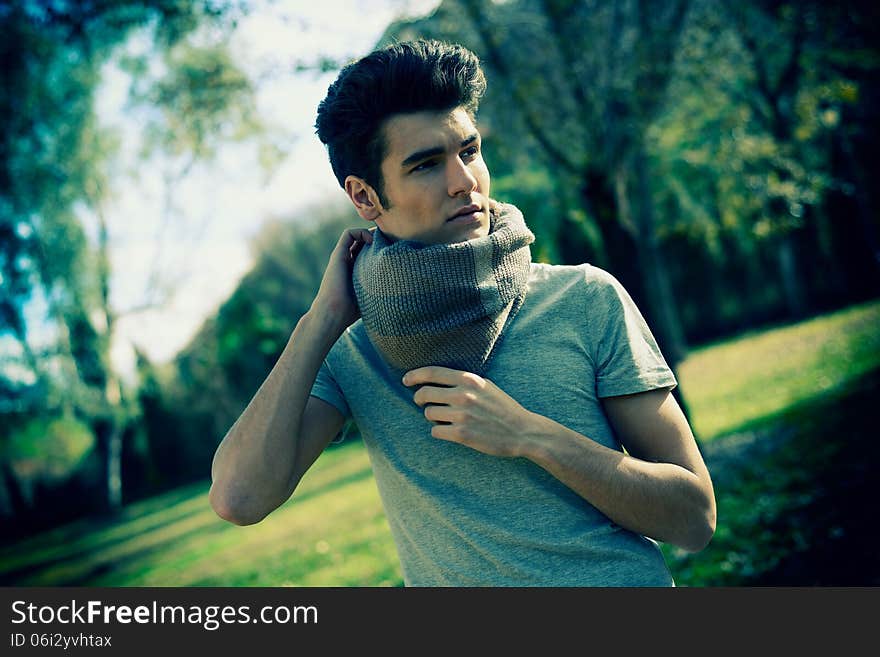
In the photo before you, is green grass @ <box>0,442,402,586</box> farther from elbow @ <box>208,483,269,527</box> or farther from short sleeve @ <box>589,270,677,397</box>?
short sleeve @ <box>589,270,677,397</box>

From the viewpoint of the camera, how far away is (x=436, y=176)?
1562 millimetres

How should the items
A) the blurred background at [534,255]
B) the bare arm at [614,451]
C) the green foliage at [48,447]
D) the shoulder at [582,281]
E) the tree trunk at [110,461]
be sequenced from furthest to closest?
the tree trunk at [110,461] < the green foliage at [48,447] < the blurred background at [534,255] < the shoulder at [582,281] < the bare arm at [614,451]

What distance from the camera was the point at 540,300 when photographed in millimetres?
1562

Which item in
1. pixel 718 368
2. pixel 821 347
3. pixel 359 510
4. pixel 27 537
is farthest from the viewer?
pixel 27 537

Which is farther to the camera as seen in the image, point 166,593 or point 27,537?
point 27,537

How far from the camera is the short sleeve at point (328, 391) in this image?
64.5 inches

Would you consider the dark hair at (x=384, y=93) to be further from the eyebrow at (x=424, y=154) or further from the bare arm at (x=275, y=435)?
the bare arm at (x=275, y=435)

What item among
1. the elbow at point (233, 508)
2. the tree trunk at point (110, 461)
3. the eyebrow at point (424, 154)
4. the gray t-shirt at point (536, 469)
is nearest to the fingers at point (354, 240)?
the eyebrow at point (424, 154)

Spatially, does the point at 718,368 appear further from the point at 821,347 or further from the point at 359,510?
the point at 359,510

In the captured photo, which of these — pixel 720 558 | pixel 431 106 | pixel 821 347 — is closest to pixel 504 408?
pixel 431 106

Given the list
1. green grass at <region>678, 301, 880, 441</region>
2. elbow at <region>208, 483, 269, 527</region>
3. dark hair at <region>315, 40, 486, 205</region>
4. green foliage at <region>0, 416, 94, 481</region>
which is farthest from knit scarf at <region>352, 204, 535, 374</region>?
green foliage at <region>0, 416, 94, 481</region>

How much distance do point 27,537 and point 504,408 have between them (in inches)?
699

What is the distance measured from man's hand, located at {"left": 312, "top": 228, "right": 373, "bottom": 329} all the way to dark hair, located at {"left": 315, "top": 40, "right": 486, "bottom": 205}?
0.41 feet

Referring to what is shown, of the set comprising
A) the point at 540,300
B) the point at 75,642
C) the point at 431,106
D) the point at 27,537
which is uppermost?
the point at 431,106
